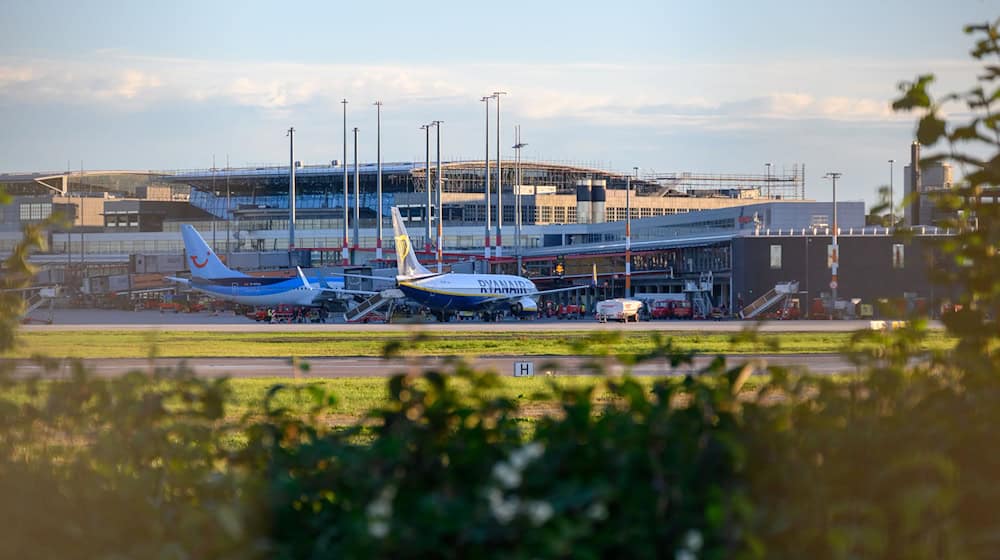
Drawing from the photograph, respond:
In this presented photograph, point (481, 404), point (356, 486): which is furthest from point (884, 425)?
point (356, 486)

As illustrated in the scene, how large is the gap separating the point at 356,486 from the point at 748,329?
227 centimetres

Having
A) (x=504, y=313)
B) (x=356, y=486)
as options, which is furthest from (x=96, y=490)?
(x=504, y=313)

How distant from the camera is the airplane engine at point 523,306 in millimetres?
91750

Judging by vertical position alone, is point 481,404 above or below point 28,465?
above

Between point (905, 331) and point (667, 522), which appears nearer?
point (667, 522)

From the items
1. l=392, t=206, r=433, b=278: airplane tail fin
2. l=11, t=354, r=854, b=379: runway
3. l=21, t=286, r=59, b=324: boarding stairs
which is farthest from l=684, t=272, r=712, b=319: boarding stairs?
l=11, t=354, r=854, b=379: runway

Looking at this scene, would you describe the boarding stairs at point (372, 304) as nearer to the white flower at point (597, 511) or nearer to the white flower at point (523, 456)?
the white flower at point (523, 456)

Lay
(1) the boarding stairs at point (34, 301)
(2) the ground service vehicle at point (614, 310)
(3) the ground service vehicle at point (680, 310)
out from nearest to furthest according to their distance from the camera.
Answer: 1. (1) the boarding stairs at point (34, 301)
2. (2) the ground service vehicle at point (614, 310)
3. (3) the ground service vehicle at point (680, 310)

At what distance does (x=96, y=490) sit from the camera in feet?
17.9

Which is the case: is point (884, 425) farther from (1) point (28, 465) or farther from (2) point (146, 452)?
(1) point (28, 465)

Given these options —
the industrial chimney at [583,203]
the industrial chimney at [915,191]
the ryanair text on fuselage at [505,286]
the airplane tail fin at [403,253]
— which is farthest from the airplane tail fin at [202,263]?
the industrial chimney at [915,191]

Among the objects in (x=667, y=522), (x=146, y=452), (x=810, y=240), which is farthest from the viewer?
(x=810, y=240)

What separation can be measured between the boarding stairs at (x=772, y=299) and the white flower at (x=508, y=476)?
8321cm

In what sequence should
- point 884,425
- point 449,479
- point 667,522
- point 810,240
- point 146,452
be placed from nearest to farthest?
1. point 667,522
2. point 449,479
3. point 884,425
4. point 146,452
5. point 810,240
